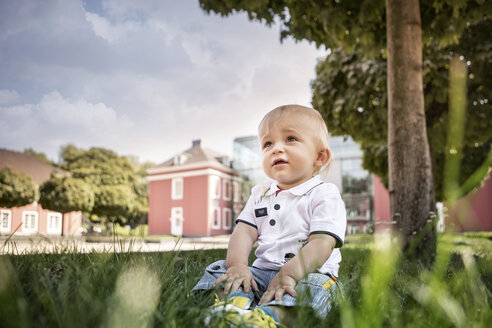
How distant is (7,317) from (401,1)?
4.72 m

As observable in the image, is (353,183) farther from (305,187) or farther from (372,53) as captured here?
(305,187)

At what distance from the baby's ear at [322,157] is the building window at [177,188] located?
101 ft

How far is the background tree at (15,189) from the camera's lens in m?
16.8

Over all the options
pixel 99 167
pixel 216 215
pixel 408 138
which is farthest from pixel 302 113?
pixel 99 167

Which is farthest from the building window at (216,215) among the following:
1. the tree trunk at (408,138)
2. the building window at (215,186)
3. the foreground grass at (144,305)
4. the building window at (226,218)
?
the foreground grass at (144,305)

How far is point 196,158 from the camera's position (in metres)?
33.1

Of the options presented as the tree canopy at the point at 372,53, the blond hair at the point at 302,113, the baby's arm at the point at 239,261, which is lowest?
A: the baby's arm at the point at 239,261

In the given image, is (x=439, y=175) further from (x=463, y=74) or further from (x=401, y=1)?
(x=401, y=1)

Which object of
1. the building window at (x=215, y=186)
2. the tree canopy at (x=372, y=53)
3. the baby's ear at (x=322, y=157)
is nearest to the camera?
the baby's ear at (x=322, y=157)

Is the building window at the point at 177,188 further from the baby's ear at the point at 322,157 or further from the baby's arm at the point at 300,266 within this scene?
the baby's arm at the point at 300,266

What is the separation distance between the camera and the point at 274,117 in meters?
1.95

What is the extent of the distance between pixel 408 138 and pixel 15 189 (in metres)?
17.0

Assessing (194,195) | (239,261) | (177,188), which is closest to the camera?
(239,261)

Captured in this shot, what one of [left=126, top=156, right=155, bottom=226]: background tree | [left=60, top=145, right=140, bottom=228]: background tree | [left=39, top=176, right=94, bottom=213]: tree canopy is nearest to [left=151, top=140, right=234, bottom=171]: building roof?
[left=60, top=145, right=140, bottom=228]: background tree
